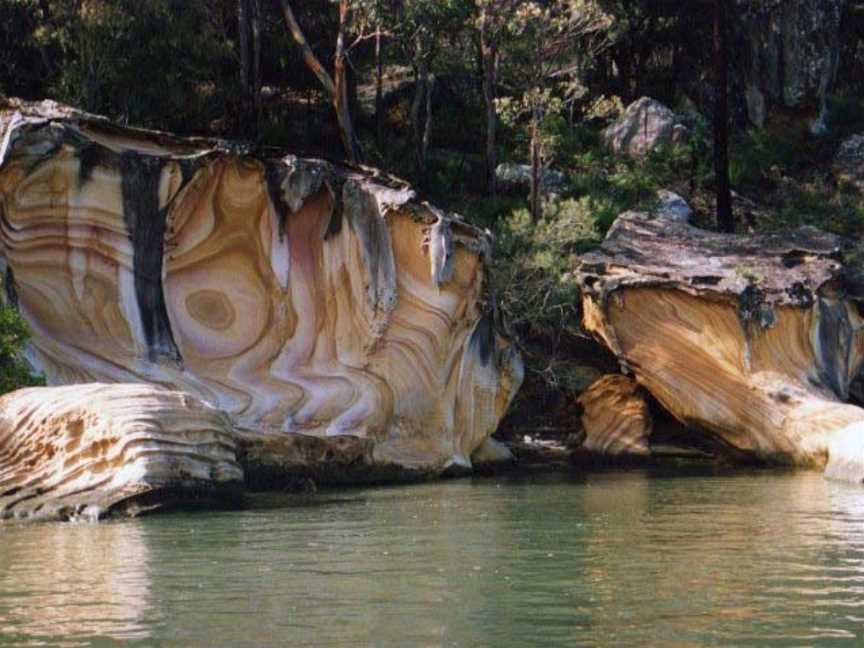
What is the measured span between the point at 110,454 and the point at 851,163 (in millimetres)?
23173

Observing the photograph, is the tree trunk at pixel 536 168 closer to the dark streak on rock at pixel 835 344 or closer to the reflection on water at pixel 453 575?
the dark streak on rock at pixel 835 344

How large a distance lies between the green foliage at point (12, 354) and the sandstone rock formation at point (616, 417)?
9.38 m

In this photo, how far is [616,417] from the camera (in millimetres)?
25016

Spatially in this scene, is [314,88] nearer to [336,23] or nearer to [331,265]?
[336,23]

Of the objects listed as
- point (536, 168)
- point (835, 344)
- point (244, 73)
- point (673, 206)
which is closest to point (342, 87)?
point (244, 73)

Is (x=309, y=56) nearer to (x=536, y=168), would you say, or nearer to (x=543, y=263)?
(x=536, y=168)

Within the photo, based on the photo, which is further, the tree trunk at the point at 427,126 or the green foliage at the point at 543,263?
the tree trunk at the point at 427,126

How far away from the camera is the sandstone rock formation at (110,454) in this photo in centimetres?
1508

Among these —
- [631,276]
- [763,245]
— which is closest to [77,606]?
[631,276]

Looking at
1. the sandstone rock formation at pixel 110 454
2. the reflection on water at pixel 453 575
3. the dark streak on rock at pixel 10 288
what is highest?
the dark streak on rock at pixel 10 288

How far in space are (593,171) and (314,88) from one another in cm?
653

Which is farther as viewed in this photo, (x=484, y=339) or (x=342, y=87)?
(x=342, y=87)

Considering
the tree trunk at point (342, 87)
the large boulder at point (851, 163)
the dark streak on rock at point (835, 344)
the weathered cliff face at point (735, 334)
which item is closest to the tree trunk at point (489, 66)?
the tree trunk at point (342, 87)

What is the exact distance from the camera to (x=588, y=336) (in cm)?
2608
